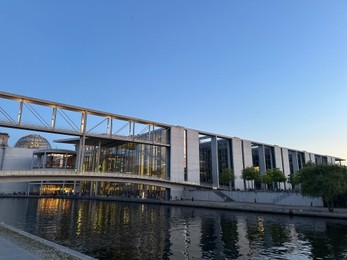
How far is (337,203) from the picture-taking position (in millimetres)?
49000

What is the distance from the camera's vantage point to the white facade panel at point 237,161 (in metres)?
99.3

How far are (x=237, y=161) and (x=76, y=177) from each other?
181 feet

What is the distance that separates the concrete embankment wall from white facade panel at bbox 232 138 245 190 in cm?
1974

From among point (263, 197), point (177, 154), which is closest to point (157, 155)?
point (177, 154)

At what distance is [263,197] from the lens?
66062mm

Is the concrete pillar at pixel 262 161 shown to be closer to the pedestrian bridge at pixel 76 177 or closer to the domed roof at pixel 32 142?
the pedestrian bridge at pixel 76 177

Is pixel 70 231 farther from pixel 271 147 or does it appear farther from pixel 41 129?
pixel 271 147

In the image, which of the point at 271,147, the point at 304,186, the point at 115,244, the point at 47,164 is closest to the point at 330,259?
the point at 115,244

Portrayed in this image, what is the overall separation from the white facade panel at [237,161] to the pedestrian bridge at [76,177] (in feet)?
51.0

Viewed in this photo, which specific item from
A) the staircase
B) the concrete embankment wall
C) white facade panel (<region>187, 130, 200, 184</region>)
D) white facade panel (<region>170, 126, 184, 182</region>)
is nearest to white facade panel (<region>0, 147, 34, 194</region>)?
white facade panel (<region>170, 126, 184, 182</region>)

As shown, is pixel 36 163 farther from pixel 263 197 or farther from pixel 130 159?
pixel 263 197

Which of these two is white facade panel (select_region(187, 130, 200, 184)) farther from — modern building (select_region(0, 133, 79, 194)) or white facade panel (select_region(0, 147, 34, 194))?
white facade panel (select_region(0, 147, 34, 194))

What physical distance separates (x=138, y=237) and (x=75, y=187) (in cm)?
10392

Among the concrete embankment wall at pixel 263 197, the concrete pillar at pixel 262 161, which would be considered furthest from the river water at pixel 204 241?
the concrete pillar at pixel 262 161
